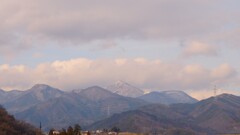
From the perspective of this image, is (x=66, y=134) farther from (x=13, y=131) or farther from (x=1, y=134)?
(x=13, y=131)

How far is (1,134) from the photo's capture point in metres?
170

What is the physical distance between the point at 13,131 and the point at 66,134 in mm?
46849

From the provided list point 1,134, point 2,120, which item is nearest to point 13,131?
point 2,120

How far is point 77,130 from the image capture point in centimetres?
17325

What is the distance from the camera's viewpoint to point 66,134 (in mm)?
153500

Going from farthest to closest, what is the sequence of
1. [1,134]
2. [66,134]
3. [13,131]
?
[13,131] → [1,134] → [66,134]

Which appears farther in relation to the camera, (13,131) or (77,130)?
(13,131)

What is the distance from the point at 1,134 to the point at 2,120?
98.7 feet

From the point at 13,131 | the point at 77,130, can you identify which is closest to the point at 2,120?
the point at 13,131

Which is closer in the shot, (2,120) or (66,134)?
(66,134)

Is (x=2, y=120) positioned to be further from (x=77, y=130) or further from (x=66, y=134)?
(x=66, y=134)

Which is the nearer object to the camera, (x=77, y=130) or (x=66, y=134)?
(x=66, y=134)

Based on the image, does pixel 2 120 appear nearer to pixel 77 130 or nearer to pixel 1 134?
pixel 1 134

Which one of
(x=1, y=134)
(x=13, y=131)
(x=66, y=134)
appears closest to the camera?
(x=66, y=134)
